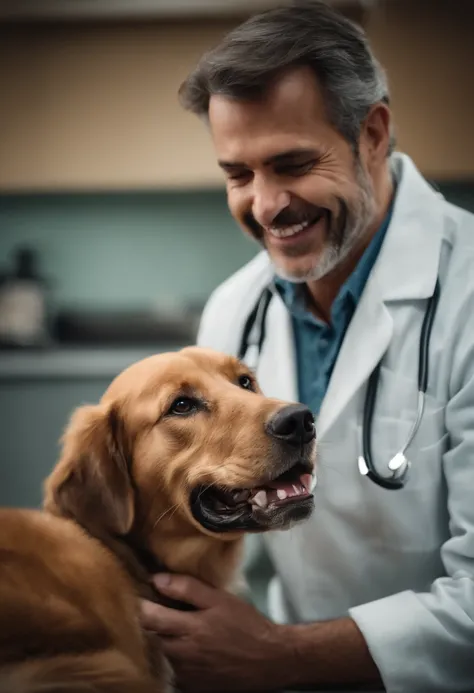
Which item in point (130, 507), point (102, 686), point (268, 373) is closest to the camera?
point (102, 686)

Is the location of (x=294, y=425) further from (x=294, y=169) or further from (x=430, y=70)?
(x=430, y=70)

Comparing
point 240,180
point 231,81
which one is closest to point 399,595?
point 240,180

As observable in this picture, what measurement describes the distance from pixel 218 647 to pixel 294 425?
309 millimetres

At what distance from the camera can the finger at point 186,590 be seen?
2.84 feet

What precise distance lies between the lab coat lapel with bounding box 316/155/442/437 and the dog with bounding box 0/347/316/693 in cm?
12

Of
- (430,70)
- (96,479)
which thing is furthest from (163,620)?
(430,70)

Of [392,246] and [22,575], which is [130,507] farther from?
[392,246]

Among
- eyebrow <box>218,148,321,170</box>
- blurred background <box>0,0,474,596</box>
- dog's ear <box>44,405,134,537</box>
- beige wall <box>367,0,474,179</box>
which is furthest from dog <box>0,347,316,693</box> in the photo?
beige wall <box>367,0,474,179</box>

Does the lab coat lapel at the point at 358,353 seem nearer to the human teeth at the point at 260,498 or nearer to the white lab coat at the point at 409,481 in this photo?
the white lab coat at the point at 409,481

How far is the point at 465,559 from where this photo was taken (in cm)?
83

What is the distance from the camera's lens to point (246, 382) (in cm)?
93

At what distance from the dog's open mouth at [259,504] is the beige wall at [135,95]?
43cm

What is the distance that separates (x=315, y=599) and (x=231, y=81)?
0.67m

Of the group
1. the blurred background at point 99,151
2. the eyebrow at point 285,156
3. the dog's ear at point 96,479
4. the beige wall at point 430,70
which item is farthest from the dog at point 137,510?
the beige wall at point 430,70
